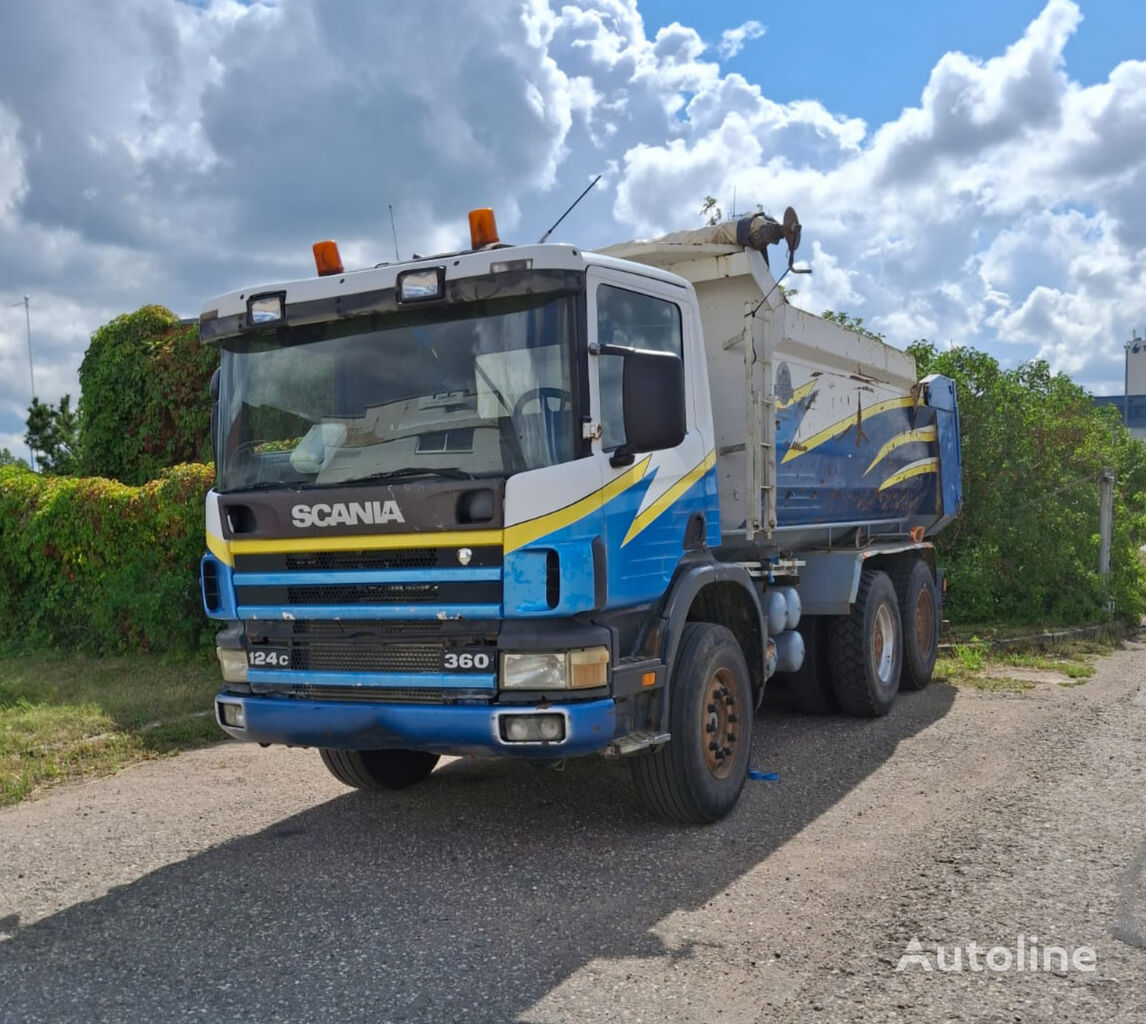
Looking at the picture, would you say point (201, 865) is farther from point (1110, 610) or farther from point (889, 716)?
point (1110, 610)

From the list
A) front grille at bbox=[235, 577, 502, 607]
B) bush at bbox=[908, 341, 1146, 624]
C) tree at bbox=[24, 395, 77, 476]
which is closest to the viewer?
front grille at bbox=[235, 577, 502, 607]

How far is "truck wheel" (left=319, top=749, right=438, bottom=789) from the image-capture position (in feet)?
21.2

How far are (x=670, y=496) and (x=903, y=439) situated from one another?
16.2ft

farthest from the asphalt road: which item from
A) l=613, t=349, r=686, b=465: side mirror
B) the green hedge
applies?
the green hedge

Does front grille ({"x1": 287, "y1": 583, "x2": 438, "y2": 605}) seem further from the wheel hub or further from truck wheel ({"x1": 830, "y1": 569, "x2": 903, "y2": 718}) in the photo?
truck wheel ({"x1": 830, "y1": 569, "x2": 903, "y2": 718})

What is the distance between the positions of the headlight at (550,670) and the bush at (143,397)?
36.6 ft

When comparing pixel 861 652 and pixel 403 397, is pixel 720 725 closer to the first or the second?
pixel 403 397

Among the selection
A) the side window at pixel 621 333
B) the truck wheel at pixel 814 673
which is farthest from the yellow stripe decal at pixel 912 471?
the side window at pixel 621 333

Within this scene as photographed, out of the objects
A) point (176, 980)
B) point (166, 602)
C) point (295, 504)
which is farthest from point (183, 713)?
point (176, 980)

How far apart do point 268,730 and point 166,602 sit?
6236 millimetres

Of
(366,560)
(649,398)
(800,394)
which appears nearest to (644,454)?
(649,398)

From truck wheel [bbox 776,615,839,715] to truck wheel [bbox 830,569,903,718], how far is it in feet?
0.30

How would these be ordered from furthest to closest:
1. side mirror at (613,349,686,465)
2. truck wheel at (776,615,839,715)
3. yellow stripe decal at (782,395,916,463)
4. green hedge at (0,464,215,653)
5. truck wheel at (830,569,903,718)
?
1. green hedge at (0,464,215,653)
2. truck wheel at (776,615,839,715)
3. truck wheel at (830,569,903,718)
4. yellow stripe decal at (782,395,916,463)
5. side mirror at (613,349,686,465)

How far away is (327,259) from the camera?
18.9 ft
